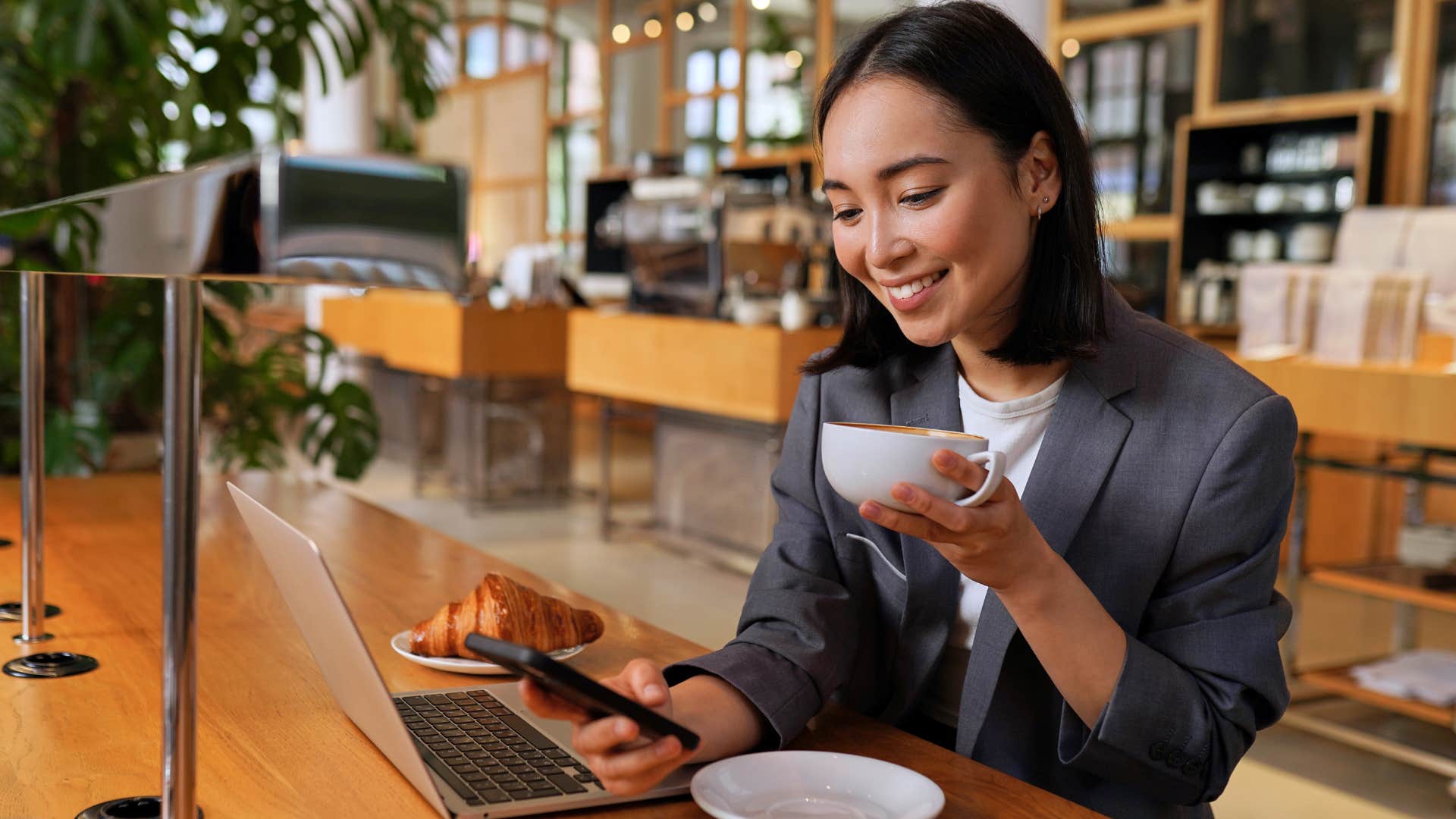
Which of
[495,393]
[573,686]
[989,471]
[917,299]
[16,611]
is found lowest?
[495,393]

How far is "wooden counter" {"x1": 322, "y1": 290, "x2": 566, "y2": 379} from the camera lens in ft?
20.8

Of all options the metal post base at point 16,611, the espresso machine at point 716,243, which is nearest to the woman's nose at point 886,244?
the metal post base at point 16,611

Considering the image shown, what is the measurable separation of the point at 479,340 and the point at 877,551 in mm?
5327

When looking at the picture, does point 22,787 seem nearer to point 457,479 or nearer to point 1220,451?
point 1220,451

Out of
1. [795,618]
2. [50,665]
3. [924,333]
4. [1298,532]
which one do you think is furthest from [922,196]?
[1298,532]

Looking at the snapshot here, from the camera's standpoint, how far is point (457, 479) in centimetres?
676

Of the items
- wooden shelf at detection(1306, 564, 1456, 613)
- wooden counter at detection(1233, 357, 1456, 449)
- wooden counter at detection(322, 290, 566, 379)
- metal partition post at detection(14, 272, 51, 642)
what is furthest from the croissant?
wooden counter at detection(322, 290, 566, 379)

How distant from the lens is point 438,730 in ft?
3.01

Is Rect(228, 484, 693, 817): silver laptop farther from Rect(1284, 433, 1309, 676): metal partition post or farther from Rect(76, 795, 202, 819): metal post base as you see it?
Rect(1284, 433, 1309, 676): metal partition post

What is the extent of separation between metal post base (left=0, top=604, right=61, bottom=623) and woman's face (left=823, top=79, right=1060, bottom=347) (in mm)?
825

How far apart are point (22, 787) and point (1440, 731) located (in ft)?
11.3

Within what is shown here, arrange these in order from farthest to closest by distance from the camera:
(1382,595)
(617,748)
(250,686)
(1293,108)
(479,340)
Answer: (479,340) → (1293,108) → (1382,595) → (250,686) → (617,748)

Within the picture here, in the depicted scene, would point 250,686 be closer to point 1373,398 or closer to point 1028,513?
point 1028,513

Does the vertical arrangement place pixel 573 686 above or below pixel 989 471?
below
